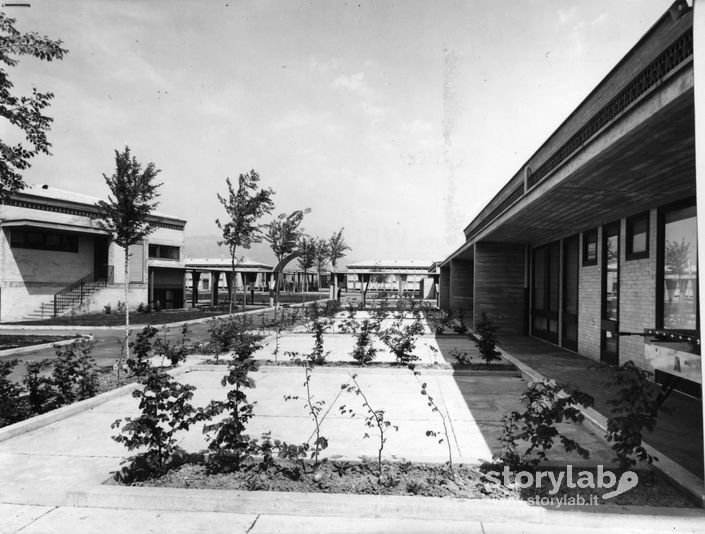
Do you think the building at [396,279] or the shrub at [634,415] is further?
the building at [396,279]

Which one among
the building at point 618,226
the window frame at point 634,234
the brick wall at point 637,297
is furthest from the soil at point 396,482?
the window frame at point 634,234

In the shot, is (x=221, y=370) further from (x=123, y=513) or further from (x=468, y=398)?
(x=123, y=513)

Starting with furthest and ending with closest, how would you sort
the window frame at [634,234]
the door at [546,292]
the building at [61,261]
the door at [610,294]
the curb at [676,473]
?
1. the building at [61,261]
2. the door at [546,292]
3. the door at [610,294]
4. the window frame at [634,234]
5. the curb at [676,473]

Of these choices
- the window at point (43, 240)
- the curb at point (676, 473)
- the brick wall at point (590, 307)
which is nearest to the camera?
the curb at point (676, 473)

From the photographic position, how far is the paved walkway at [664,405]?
4.87 meters

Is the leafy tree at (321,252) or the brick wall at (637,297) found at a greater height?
the leafy tree at (321,252)

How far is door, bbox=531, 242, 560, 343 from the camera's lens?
46.3ft

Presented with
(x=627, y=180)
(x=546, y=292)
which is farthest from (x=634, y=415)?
(x=546, y=292)

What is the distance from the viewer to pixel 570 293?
12.8 metres

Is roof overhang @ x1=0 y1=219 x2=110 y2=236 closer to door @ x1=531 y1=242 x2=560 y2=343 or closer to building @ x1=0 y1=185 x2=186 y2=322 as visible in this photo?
building @ x1=0 y1=185 x2=186 y2=322

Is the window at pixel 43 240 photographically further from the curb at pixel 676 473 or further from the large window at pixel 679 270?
the large window at pixel 679 270

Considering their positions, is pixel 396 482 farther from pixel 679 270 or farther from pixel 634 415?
pixel 679 270

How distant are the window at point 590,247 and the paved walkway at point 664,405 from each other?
2472 mm

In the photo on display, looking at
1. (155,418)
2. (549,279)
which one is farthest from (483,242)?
(155,418)
